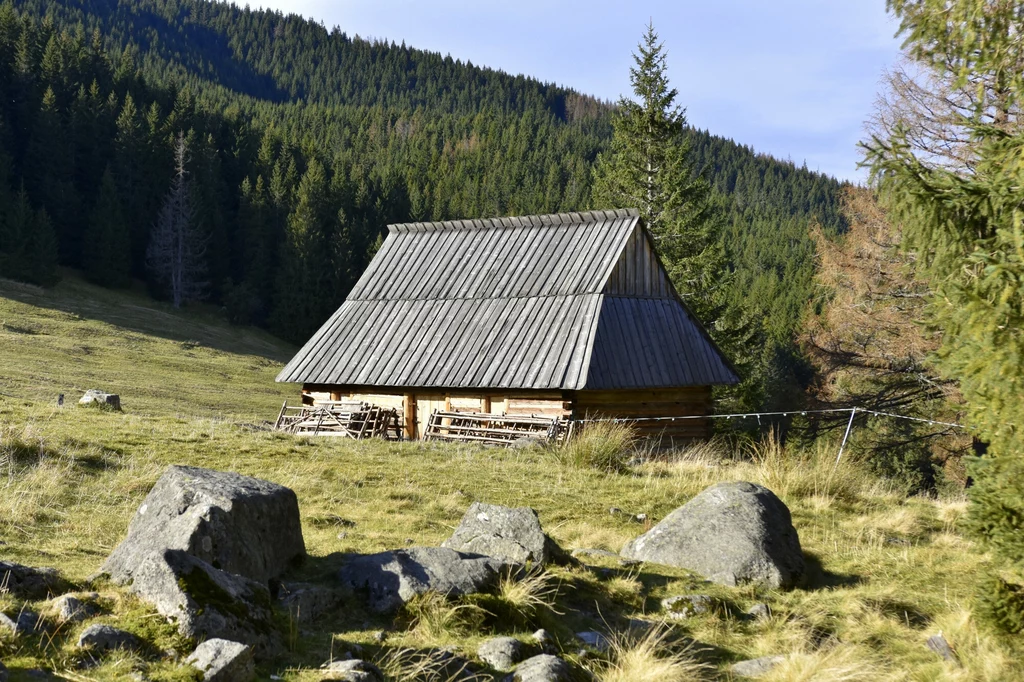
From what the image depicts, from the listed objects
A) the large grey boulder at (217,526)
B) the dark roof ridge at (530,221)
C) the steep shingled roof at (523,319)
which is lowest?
the large grey boulder at (217,526)

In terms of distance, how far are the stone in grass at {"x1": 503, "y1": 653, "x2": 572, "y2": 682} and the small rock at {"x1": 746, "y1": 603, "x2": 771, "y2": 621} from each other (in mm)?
2564

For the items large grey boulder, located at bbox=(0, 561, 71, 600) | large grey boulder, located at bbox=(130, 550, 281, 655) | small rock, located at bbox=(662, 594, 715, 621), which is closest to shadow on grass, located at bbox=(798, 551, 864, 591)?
small rock, located at bbox=(662, 594, 715, 621)

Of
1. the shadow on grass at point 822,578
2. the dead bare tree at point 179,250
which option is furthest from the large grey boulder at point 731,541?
the dead bare tree at point 179,250

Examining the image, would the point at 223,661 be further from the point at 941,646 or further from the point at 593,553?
the point at 941,646

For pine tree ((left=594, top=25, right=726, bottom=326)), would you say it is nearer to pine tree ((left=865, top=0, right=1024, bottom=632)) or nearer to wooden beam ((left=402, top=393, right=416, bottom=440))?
wooden beam ((left=402, top=393, right=416, bottom=440))

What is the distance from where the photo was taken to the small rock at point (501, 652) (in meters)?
6.18

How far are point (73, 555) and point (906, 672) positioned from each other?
657 cm

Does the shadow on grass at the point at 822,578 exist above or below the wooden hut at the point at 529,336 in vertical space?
below

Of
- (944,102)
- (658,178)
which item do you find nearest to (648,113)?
(658,178)

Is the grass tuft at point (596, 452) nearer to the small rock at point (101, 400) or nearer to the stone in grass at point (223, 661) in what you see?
the stone in grass at point (223, 661)

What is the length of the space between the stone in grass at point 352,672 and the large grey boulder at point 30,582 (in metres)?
2.09

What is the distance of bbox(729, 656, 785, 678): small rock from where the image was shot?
261 inches

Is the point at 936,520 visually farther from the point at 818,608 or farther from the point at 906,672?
the point at 906,672

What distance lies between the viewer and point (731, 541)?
9.35 metres
